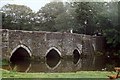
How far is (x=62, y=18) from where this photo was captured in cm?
2431

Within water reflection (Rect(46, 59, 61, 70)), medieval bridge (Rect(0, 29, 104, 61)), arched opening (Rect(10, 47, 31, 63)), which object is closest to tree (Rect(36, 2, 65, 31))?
medieval bridge (Rect(0, 29, 104, 61))

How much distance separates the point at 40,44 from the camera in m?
17.1

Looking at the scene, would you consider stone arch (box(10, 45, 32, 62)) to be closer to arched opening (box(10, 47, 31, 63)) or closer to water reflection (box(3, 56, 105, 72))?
arched opening (box(10, 47, 31, 63))

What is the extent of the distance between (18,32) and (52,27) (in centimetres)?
928

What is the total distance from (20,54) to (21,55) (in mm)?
170

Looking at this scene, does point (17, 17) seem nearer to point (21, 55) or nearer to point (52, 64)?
point (21, 55)

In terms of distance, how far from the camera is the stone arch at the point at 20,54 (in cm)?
1652

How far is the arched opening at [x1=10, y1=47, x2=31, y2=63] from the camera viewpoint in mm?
16939

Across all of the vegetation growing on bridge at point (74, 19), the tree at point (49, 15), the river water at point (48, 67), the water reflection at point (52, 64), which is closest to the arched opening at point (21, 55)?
the river water at point (48, 67)

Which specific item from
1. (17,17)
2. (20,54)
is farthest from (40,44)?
(17,17)

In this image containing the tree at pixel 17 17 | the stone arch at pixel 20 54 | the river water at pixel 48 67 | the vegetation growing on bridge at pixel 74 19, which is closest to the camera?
the river water at pixel 48 67

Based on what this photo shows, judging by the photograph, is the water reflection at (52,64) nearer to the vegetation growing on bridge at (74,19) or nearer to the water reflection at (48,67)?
the water reflection at (48,67)

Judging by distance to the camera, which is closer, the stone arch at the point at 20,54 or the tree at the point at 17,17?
the stone arch at the point at 20,54

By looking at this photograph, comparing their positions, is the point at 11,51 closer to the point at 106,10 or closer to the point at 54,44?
the point at 54,44
